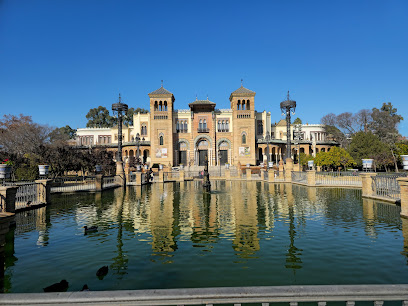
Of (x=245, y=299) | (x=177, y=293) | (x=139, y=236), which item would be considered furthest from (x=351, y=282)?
(x=139, y=236)

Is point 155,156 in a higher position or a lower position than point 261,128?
lower

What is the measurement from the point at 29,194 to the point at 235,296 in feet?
48.7

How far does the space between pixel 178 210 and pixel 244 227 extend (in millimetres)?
4365

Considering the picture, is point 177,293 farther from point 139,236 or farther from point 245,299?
point 139,236

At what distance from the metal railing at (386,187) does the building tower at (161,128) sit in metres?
40.5

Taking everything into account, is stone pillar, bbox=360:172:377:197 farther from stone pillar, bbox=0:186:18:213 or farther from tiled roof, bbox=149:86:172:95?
tiled roof, bbox=149:86:172:95

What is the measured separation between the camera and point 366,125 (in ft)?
192

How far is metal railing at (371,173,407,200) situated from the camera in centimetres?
1404

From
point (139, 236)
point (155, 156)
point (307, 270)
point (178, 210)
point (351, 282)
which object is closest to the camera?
point (351, 282)

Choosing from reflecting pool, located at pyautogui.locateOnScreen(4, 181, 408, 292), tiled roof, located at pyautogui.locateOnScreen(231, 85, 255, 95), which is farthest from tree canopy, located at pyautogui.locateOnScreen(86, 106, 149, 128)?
reflecting pool, located at pyautogui.locateOnScreen(4, 181, 408, 292)

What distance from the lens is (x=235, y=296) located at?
2682mm

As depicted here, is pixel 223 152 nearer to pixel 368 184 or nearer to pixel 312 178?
pixel 312 178

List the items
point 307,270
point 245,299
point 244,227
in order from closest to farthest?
point 245,299 → point 307,270 → point 244,227

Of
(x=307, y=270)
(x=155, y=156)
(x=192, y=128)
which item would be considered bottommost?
(x=307, y=270)
